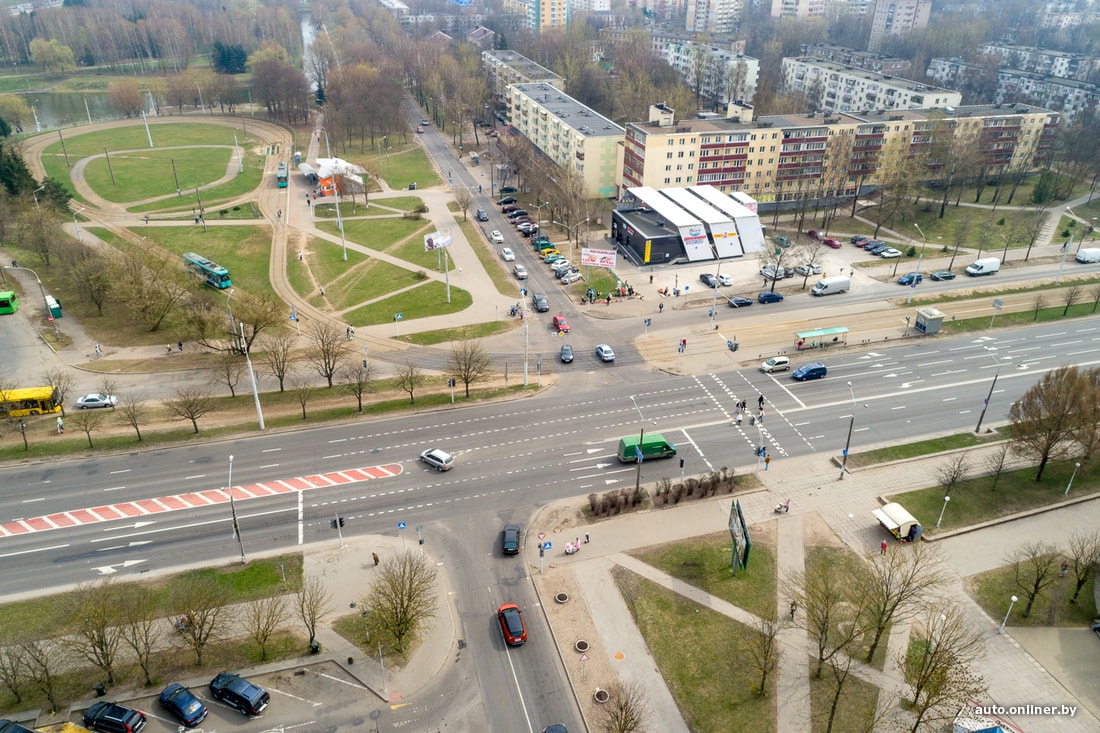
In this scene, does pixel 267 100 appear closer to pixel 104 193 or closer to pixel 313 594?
pixel 104 193

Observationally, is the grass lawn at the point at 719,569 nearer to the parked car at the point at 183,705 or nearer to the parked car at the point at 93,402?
the parked car at the point at 183,705

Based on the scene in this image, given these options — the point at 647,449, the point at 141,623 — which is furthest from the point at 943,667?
the point at 141,623

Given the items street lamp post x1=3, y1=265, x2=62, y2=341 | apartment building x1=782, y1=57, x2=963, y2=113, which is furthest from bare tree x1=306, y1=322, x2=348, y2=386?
apartment building x1=782, y1=57, x2=963, y2=113

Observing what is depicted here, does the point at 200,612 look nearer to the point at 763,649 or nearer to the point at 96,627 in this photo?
the point at 96,627

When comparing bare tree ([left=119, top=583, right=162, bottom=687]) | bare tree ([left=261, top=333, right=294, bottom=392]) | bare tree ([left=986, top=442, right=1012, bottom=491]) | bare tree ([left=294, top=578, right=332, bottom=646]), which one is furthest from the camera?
bare tree ([left=261, top=333, right=294, bottom=392])

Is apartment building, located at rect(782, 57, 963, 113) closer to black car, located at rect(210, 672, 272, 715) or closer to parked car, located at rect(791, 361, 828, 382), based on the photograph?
parked car, located at rect(791, 361, 828, 382)

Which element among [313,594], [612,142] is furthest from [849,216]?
[313,594]
